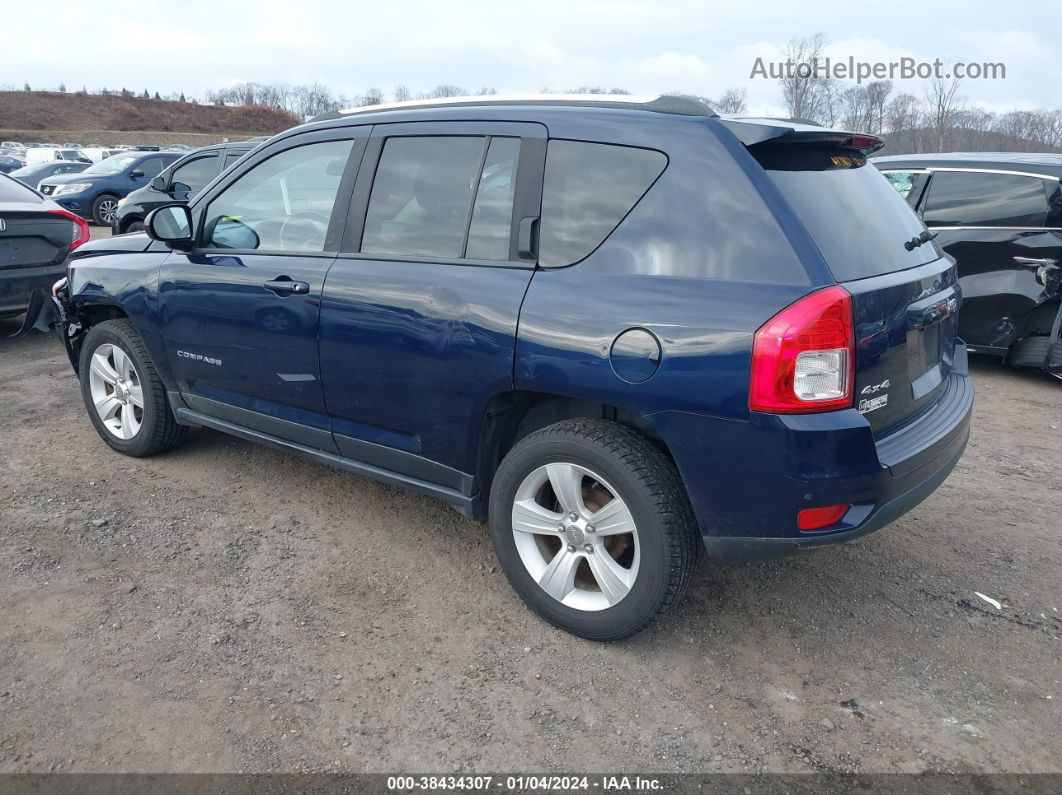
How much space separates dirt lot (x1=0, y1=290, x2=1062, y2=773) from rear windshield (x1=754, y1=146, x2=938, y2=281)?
1.37 m

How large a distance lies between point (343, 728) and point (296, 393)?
1.58 metres

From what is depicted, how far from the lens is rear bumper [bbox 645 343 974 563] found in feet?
7.99

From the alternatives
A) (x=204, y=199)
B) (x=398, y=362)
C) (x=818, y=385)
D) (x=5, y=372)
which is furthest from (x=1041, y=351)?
(x=5, y=372)

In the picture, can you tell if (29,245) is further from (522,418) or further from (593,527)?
(593,527)

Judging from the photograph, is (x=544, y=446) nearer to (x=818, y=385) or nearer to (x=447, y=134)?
(x=818, y=385)

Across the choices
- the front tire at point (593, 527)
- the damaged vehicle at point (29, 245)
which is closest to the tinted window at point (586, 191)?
the front tire at point (593, 527)

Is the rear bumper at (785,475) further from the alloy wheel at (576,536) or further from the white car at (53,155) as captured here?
the white car at (53,155)

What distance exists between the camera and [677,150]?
8.90 feet

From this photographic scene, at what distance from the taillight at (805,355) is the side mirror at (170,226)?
2.85 meters

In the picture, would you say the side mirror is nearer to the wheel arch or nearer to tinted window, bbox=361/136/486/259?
tinted window, bbox=361/136/486/259

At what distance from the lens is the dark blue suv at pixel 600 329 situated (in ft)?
8.16

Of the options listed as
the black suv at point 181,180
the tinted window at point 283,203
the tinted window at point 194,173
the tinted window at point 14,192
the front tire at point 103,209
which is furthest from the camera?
the front tire at point 103,209

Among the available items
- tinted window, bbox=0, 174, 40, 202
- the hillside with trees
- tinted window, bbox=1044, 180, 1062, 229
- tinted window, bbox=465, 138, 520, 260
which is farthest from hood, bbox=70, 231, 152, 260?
the hillside with trees

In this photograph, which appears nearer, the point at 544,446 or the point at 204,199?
the point at 544,446
